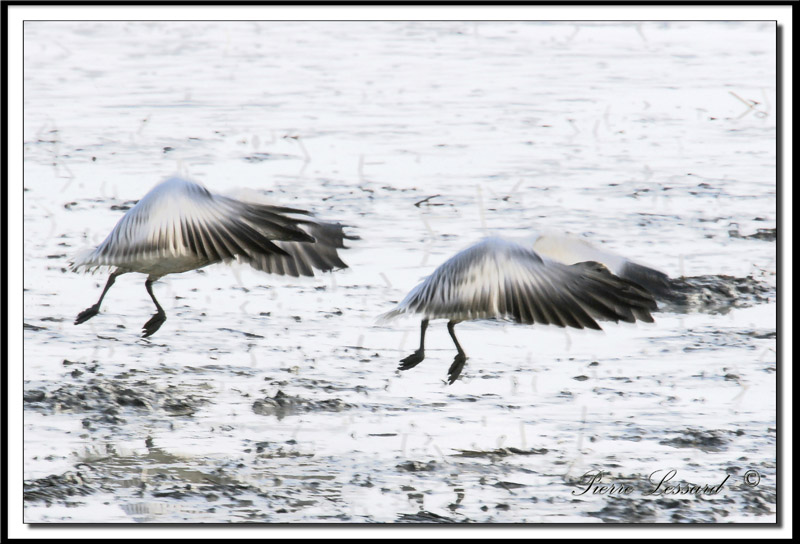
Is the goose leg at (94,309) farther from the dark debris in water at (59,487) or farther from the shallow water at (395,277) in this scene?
the dark debris in water at (59,487)

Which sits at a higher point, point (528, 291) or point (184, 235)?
point (184, 235)

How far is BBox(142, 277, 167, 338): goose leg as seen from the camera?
371 cm

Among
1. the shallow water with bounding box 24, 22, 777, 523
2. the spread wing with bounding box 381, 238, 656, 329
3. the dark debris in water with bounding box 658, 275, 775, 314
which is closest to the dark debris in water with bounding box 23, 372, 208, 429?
the shallow water with bounding box 24, 22, 777, 523

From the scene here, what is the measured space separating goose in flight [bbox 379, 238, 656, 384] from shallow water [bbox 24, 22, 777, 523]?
0.14 metres

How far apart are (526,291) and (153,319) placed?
1.28 metres

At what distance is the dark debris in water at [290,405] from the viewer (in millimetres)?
3568

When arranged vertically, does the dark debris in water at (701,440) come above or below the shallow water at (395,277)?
below

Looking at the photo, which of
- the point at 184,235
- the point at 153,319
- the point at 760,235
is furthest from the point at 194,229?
the point at 760,235

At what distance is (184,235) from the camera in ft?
11.9

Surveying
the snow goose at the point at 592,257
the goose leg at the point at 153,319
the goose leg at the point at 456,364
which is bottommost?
the goose leg at the point at 456,364

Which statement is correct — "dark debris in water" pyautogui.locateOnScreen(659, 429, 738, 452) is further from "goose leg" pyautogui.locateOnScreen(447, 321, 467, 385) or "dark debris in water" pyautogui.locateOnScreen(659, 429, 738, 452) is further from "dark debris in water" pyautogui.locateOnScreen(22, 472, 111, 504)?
"dark debris in water" pyautogui.locateOnScreen(22, 472, 111, 504)

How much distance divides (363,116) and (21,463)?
167 centimetres

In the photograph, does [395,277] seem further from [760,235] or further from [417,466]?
[760,235]

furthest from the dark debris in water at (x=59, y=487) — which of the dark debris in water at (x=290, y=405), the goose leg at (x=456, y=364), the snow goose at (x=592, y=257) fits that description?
the snow goose at (x=592, y=257)
